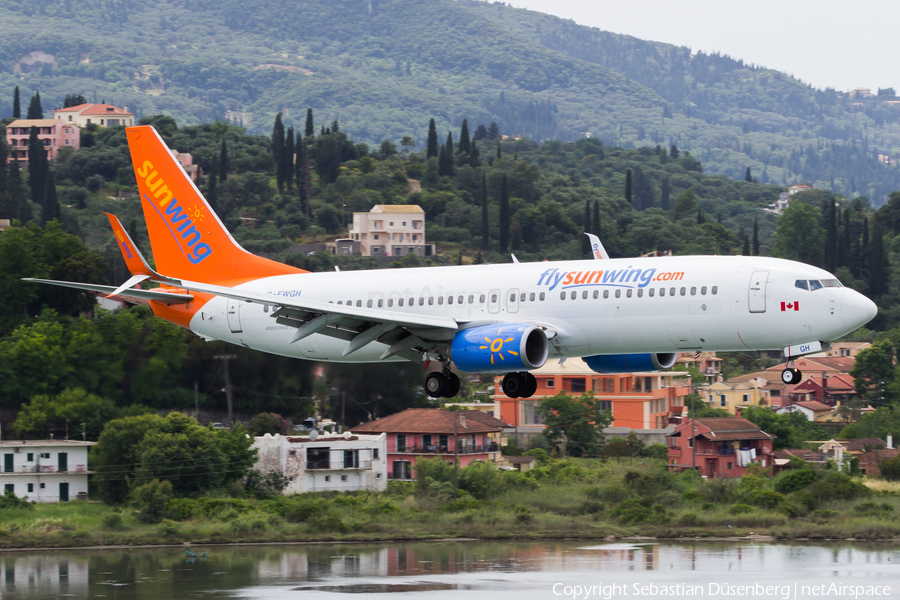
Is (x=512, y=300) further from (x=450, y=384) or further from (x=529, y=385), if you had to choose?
(x=450, y=384)

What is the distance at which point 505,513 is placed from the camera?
98.8m

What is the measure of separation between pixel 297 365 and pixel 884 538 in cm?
5346

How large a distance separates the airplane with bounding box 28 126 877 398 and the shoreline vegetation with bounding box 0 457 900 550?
46.9 m

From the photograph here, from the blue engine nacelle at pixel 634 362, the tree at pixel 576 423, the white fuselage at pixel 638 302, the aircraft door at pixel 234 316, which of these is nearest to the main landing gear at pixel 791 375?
the white fuselage at pixel 638 302

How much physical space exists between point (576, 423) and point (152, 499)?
44325mm

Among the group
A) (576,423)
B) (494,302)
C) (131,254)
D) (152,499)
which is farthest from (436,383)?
(576,423)

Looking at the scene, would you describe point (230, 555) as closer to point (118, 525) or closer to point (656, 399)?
point (118, 525)

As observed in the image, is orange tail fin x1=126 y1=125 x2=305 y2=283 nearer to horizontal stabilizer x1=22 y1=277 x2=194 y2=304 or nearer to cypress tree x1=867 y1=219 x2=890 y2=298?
horizontal stabilizer x1=22 y1=277 x2=194 y2=304

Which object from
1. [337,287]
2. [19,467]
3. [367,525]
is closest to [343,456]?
[367,525]

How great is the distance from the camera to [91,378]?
231 feet

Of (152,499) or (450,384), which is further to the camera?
(152,499)

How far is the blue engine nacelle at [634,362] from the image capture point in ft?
143

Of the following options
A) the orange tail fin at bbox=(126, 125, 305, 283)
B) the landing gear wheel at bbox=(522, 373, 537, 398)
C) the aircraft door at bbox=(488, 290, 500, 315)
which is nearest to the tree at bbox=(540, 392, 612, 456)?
the orange tail fin at bbox=(126, 125, 305, 283)

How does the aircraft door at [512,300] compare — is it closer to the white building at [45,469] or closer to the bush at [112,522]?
the white building at [45,469]
